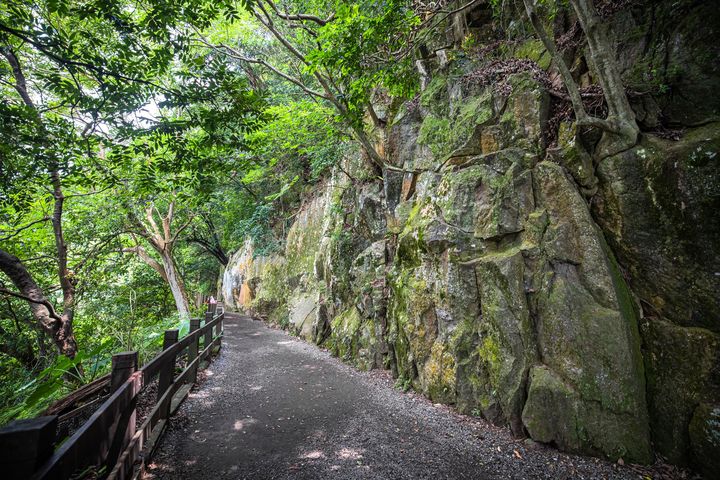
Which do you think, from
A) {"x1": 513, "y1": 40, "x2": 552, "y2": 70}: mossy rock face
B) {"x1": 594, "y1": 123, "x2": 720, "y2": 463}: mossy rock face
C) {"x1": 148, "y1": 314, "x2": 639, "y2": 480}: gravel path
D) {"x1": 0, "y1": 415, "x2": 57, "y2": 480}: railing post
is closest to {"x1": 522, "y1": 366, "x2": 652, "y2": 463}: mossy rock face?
{"x1": 148, "y1": 314, "x2": 639, "y2": 480}: gravel path

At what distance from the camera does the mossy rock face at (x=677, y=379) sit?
367 centimetres

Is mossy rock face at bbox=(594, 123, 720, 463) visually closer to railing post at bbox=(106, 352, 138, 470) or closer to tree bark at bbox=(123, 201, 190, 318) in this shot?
railing post at bbox=(106, 352, 138, 470)

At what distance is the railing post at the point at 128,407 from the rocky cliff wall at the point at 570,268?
15.6 feet

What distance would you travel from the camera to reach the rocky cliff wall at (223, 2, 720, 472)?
3.85 meters

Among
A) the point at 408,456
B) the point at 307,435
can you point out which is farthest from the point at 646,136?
the point at 307,435

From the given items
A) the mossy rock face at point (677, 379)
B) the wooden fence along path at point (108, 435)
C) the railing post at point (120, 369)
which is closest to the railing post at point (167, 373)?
the wooden fence along path at point (108, 435)

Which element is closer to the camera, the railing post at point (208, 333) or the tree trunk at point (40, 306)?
the tree trunk at point (40, 306)

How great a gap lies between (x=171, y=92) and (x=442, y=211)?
5.08 m

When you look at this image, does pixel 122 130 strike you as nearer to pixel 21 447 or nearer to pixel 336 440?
pixel 21 447

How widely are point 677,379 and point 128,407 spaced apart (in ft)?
21.2

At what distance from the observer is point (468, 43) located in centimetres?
762

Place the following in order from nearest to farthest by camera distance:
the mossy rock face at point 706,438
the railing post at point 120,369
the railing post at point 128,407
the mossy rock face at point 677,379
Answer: the railing post at point 128,407 → the railing post at point 120,369 → the mossy rock face at point 706,438 → the mossy rock face at point 677,379

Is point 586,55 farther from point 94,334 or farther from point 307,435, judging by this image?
point 94,334

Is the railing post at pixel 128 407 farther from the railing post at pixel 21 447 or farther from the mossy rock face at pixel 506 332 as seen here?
the mossy rock face at pixel 506 332
